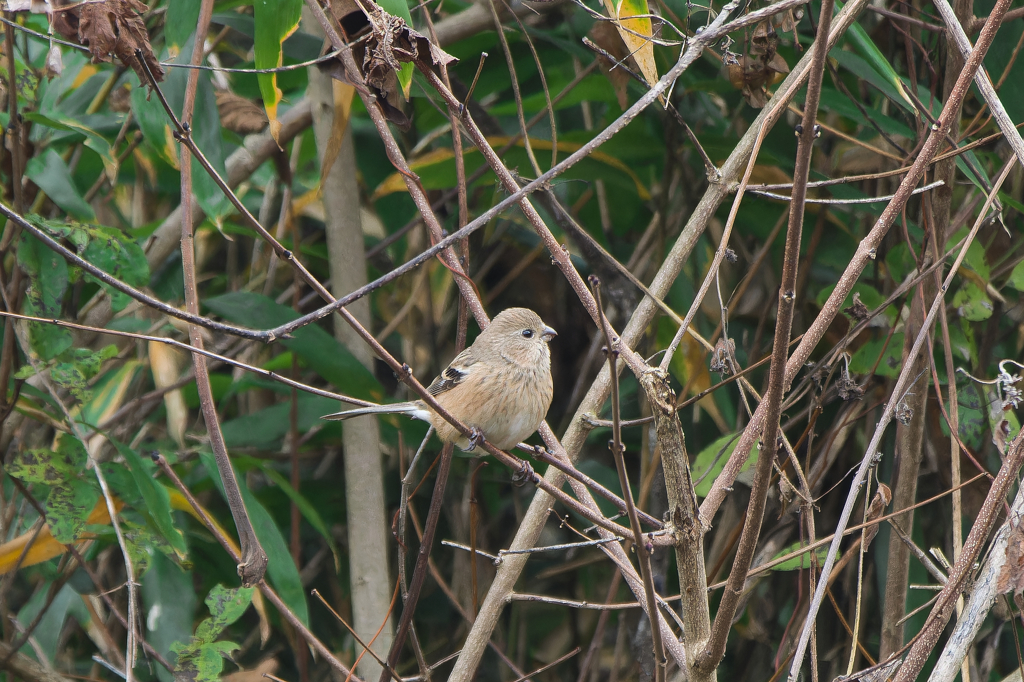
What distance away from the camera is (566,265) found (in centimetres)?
241

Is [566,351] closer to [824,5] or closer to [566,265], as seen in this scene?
[566,265]

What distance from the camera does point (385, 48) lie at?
2.30 m

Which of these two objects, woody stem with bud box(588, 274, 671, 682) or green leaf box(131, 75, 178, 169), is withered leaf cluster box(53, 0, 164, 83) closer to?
green leaf box(131, 75, 178, 169)

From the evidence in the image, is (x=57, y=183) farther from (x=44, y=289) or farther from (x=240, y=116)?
(x=240, y=116)

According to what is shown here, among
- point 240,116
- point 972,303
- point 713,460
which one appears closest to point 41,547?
point 240,116

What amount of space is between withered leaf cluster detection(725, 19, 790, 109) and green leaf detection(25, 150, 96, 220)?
251cm

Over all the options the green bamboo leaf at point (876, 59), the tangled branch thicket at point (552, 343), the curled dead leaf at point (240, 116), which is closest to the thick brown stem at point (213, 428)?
the tangled branch thicket at point (552, 343)

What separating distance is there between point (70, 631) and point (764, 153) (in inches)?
174

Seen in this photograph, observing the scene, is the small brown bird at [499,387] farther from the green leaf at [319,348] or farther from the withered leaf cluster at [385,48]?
the withered leaf cluster at [385,48]

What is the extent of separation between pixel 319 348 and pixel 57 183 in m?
1.20

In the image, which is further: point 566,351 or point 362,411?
point 566,351

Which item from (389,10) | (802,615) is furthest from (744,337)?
(389,10)

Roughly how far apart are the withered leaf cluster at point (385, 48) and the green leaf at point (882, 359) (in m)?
2.01

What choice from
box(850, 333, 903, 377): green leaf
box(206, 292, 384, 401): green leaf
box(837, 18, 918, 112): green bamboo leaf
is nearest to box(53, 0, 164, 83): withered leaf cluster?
box(206, 292, 384, 401): green leaf
